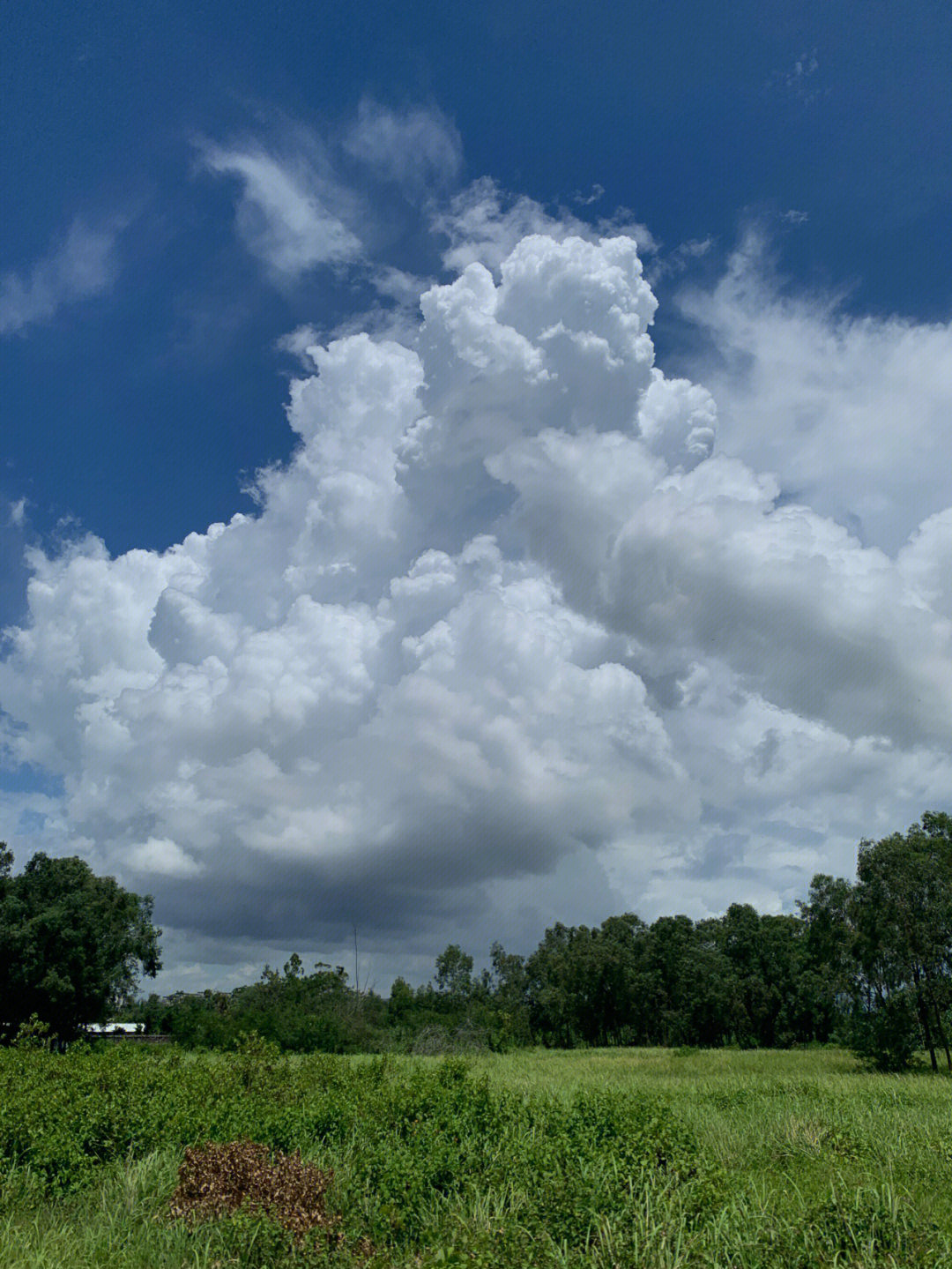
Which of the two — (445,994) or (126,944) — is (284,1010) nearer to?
(126,944)

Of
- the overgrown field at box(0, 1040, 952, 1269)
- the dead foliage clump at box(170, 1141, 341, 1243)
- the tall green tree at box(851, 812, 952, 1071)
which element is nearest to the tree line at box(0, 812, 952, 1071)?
the tall green tree at box(851, 812, 952, 1071)

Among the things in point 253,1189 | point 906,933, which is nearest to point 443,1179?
point 253,1189

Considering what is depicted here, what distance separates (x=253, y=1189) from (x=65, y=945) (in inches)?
1646

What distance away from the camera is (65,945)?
43.8m

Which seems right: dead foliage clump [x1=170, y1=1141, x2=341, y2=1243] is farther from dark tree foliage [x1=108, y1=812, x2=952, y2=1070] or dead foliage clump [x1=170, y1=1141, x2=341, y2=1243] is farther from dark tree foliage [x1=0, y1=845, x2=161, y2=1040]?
dark tree foliage [x1=0, y1=845, x2=161, y2=1040]

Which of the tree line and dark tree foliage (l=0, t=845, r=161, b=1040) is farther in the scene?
dark tree foliage (l=0, t=845, r=161, b=1040)

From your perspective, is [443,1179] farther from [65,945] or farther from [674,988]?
[674,988]

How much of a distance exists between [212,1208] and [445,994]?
3505 inches

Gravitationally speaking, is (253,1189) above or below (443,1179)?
above

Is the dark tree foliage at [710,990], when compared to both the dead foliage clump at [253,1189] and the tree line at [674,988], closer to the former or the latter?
A: the tree line at [674,988]

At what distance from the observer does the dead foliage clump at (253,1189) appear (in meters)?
7.94

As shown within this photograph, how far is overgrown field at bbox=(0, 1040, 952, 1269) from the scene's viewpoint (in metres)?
7.14

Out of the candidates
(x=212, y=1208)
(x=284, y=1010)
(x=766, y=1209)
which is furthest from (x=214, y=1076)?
(x=284, y=1010)

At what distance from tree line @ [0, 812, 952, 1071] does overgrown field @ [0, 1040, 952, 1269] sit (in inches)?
730
